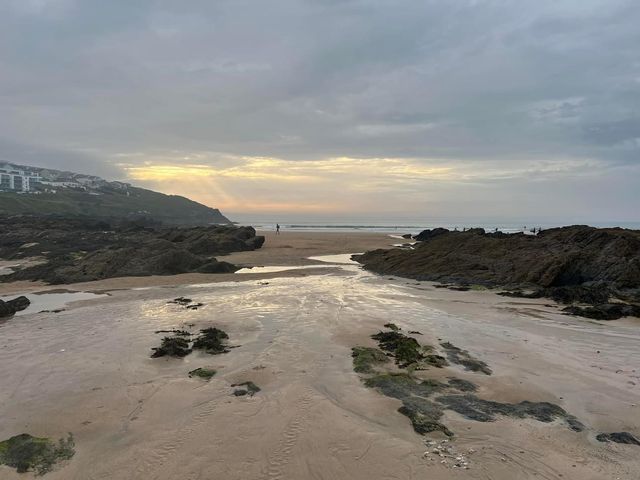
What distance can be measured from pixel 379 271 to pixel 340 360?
17335mm

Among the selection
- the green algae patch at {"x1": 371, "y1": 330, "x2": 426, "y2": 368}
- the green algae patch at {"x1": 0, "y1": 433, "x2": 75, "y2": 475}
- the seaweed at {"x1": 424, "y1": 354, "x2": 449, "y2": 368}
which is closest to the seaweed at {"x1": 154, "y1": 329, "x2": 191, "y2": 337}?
the green algae patch at {"x1": 371, "y1": 330, "x2": 426, "y2": 368}

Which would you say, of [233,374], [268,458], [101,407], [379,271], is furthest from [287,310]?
[379,271]

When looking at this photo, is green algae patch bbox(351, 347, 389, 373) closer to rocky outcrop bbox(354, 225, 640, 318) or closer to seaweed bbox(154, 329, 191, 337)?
seaweed bbox(154, 329, 191, 337)

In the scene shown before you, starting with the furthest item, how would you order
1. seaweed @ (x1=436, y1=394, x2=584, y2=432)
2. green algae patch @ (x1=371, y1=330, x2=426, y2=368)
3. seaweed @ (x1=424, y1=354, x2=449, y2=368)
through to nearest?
green algae patch @ (x1=371, y1=330, x2=426, y2=368), seaweed @ (x1=424, y1=354, x2=449, y2=368), seaweed @ (x1=436, y1=394, x2=584, y2=432)

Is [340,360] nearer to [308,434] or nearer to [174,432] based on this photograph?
[308,434]

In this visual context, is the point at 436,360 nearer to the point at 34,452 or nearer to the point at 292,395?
the point at 292,395

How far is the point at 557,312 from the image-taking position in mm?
15109

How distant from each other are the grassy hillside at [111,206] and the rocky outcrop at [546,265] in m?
88.9

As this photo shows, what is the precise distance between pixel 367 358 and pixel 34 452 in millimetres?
5970

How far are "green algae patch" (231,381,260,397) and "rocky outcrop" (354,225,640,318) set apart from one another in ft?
39.5

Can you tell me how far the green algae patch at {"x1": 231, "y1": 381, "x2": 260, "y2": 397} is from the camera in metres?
7.47

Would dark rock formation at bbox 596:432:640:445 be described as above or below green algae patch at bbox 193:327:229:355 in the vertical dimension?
above

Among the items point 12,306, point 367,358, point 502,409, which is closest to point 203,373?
point 367,358

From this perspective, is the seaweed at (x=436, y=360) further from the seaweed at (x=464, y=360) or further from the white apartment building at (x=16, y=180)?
the white apartment building at (x=16, y=180)
